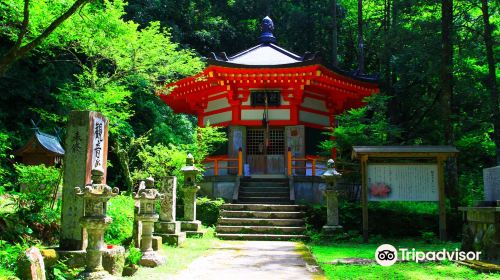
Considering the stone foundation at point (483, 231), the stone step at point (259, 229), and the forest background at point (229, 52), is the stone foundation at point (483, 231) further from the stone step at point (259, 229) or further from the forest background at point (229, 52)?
the forest background at point (229, 52)

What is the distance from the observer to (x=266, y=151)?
1641cm

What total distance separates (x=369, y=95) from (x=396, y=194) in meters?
6.94

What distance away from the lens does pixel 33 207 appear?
7727 mm

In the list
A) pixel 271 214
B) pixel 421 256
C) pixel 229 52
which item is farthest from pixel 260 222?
pixel 229 52

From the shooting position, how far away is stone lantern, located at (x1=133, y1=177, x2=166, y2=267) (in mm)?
7020

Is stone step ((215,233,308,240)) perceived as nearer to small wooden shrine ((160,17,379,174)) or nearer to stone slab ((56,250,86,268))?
small wooden shrine ((160,17,379,174))

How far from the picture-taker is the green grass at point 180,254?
645 cm

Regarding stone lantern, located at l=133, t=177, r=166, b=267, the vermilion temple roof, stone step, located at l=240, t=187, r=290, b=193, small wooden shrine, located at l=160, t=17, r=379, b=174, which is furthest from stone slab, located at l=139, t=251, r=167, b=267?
small wooden shrine, located at l=160, t=17, r=379, b=174

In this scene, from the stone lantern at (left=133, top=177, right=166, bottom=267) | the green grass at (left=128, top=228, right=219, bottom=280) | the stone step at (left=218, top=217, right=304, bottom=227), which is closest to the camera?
the green grass at (left=128, top=228, right=219, bottom=280)

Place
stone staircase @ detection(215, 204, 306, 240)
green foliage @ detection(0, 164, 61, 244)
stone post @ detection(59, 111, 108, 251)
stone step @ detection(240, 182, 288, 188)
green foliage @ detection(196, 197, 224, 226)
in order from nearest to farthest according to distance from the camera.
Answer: stone post @ detection(59, 111, 108, 251)
green foliage @ detection(0, 164, 61, 244)
stone staircase @ detection(215, 204, 306, 240)
green foliage @ detection(196, 197, 224, 226)
stone step @ detection(240, 182, 288, 188)

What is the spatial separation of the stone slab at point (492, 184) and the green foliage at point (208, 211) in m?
7.47

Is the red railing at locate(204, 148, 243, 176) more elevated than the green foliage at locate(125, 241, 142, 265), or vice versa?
the red railing at locate(204, 148, 243, 176)

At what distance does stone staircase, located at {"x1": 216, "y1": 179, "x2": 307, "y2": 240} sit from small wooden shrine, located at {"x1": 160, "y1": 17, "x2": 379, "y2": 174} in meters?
1.90

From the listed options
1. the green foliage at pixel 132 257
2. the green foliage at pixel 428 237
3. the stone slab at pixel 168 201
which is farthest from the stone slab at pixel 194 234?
the green foliage at pixel 428 237
